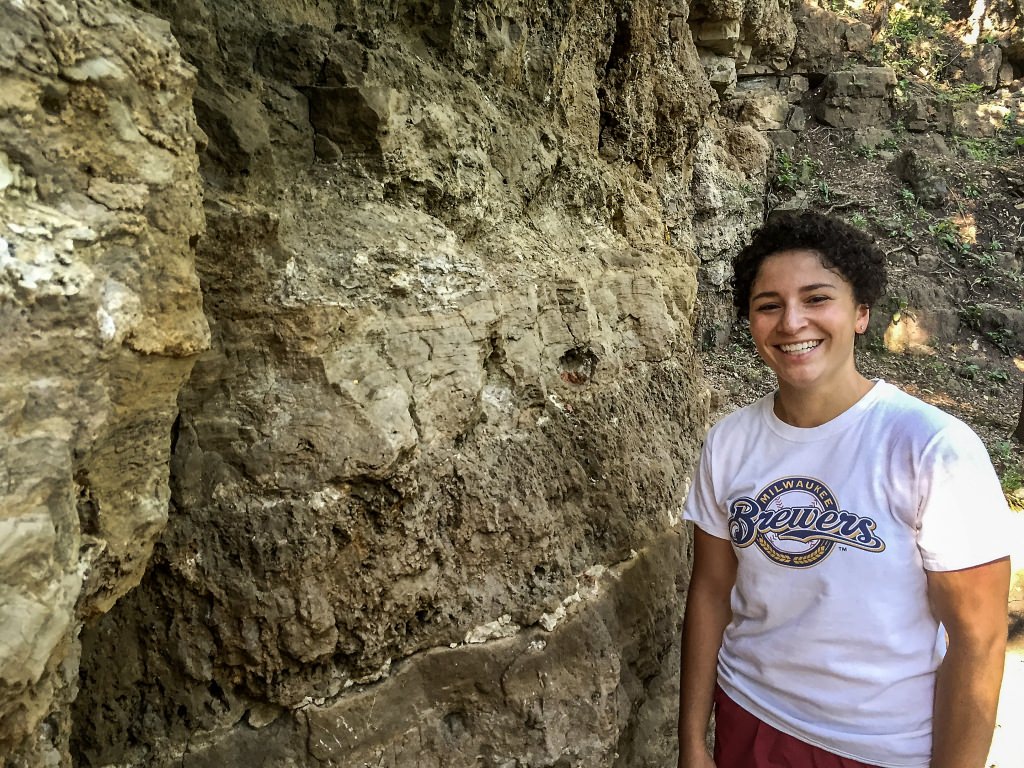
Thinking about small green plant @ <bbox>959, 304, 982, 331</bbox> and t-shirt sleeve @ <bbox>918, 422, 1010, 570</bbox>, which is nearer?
t-shirt sleeve @ <bbox>918, 422, 1010, 570</bbox>

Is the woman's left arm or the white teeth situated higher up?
the white teeth

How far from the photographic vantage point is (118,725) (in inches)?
62.9

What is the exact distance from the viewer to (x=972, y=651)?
137 cm

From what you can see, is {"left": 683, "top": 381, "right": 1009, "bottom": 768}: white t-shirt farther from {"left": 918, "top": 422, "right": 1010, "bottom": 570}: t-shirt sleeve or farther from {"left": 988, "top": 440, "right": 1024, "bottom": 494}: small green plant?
{"left": 988, "top": 440, "right": 1024, "bottom": 494}: small green plant

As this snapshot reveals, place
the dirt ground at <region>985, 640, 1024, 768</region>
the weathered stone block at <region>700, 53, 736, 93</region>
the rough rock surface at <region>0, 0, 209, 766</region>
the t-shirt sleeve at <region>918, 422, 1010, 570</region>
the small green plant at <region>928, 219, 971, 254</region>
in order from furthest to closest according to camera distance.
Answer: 1. the small green plant at <region>928, 219, 971, 254</region>
2. the weathered stone block at <region>700, 53, 736, 93</region>
3. the dirt ground at <region>985, 640, 1024, 768</region>
4. the t-shirt sleeve at <region>918, 422, 1010, 570</region>
5. the rough rock surface at <region>0, 0, 209, 766</region>

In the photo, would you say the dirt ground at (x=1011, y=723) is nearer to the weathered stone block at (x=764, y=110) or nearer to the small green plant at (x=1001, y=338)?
the small green plant at (x=1001, y=338)

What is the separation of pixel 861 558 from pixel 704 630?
0.50 metres

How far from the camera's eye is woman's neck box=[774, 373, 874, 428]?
5.17ft

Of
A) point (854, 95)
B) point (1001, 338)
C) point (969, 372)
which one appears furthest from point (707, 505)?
point (854, 95)

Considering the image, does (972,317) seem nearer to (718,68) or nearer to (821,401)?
(718,68)

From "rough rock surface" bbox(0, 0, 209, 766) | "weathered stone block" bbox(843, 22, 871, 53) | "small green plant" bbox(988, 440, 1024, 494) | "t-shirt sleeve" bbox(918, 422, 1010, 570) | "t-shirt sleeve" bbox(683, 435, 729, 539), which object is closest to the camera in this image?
"rough rock surface" bbox(0, 0, 209, 766)

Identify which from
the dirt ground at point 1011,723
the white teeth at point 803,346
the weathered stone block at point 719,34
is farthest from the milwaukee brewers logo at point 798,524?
the weathered stone block at point 719,34

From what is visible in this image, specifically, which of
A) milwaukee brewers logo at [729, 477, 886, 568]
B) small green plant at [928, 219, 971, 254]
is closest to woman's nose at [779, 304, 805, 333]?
milwaukee brewers logo at [729, 477, 886, 568]

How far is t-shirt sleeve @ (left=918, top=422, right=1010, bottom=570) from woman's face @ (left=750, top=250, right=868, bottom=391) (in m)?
0.27
